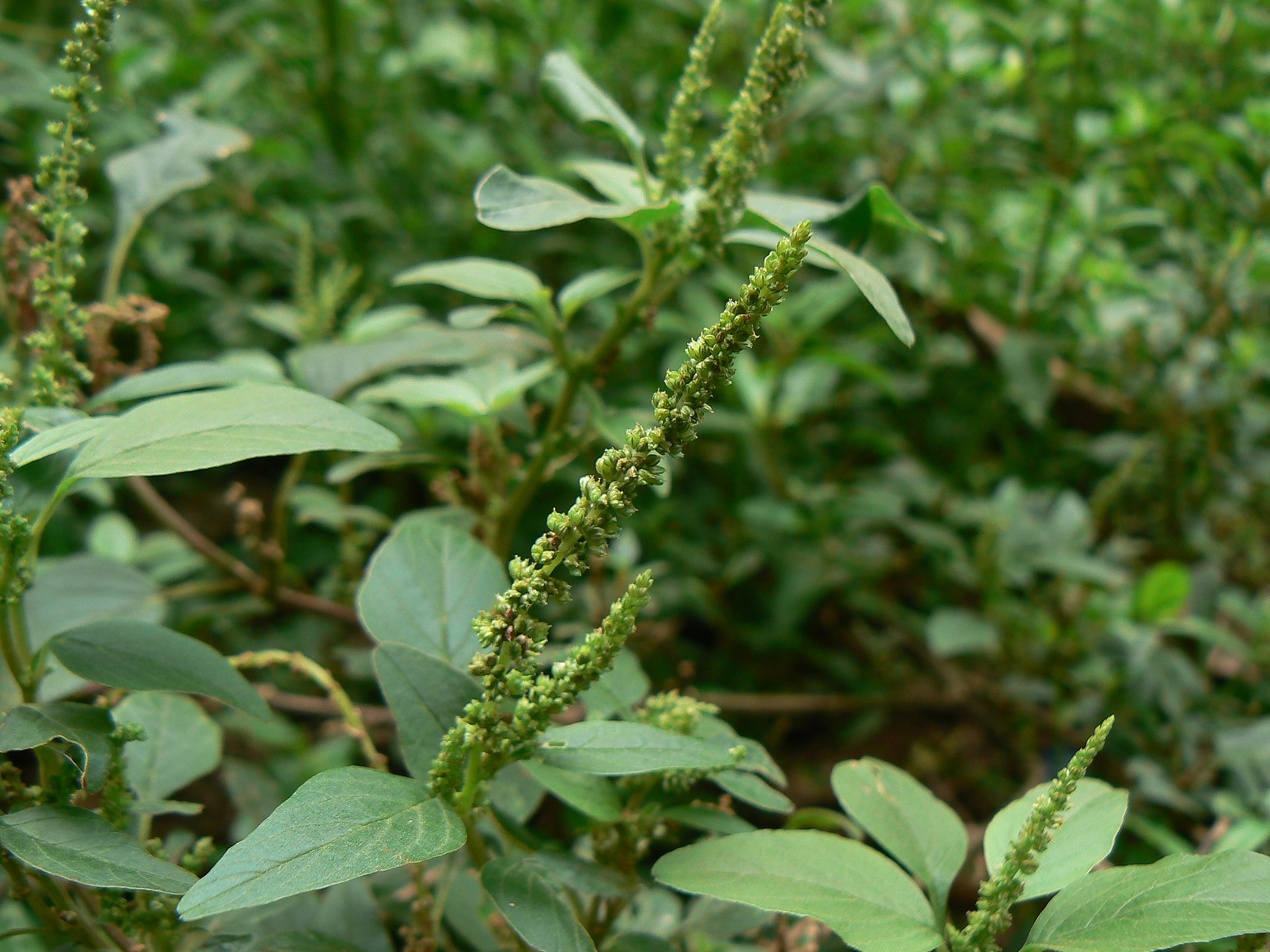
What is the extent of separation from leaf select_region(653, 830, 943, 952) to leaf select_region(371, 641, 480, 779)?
15 centimetres

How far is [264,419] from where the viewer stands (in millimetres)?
521

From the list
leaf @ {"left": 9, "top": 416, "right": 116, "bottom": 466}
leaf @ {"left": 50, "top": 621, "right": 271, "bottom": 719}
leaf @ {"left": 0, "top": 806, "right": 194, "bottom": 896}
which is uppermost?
leaf @ {"left": 9, "top": 416, "right": 116, "bottom": 466}

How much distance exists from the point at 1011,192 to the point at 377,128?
59.2 inches

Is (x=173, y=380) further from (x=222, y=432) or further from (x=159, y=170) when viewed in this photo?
(x=159, y=170)

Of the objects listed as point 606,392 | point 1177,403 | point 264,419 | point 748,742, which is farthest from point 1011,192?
point 264,419

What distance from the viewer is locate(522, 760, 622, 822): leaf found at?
578mm

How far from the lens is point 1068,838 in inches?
22.6

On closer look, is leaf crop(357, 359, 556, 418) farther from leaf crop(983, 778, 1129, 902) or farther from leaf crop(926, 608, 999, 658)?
leaf crop(926, 608, 999, 658)

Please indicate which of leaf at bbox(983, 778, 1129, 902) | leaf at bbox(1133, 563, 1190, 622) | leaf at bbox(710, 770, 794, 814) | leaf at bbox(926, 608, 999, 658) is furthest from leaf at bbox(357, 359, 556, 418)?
leaf at bbox(1133, 563, 1190, 622)

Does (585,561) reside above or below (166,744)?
above

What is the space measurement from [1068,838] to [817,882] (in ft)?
0.57

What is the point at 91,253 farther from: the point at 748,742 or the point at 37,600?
the point at 748,742

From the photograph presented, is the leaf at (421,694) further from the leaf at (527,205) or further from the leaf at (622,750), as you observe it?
the leaf at (527,205)

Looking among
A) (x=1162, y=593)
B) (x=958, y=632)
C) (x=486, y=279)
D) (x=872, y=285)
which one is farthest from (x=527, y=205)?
(x=1162, y=593)
